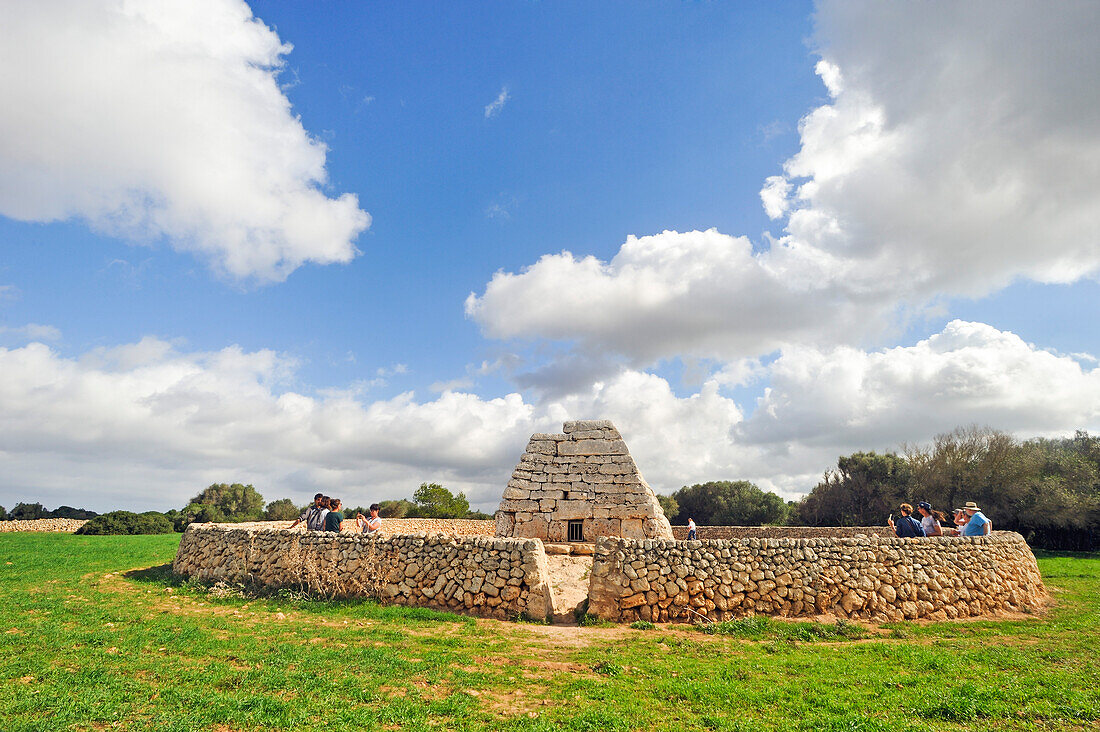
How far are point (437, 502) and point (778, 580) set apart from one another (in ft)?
94.8

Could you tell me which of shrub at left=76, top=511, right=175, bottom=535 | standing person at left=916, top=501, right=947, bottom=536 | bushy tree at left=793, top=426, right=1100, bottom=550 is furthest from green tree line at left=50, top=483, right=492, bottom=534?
bushy tree at left=793, top=426, right=1100, bottom=550

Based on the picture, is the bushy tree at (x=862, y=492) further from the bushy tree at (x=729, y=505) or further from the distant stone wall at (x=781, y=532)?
the distant stone wall at (x=781, y=532)

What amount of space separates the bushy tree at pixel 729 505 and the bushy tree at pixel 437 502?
1662cm

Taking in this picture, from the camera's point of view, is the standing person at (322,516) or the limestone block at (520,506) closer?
the standing person at (322,516)

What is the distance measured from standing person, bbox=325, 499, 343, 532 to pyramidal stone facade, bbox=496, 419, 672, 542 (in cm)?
580

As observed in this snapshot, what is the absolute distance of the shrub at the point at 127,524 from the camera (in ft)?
84.7

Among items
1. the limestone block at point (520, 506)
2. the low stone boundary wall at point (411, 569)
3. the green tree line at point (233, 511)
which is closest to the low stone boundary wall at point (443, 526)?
the green tree line at point (233, 511)

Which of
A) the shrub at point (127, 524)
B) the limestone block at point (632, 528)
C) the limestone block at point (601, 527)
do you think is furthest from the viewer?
the shrub at point (127, 524)

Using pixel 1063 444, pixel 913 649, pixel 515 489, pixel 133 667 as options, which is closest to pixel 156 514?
pixel 515 489

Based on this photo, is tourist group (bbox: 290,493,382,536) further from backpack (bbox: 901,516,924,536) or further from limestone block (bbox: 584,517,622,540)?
backpack (bbox: 901,516,924,536)

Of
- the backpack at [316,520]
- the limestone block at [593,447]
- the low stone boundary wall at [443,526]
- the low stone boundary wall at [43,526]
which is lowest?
the low stone boundary wall at [443,526]

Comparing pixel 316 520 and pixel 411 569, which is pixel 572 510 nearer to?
pixel 411 569

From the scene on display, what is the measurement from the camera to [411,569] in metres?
10.7

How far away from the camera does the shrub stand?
2581 cm
